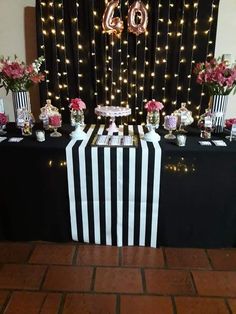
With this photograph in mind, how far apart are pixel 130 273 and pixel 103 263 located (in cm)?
20

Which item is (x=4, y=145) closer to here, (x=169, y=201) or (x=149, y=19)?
(x=169, y=201)

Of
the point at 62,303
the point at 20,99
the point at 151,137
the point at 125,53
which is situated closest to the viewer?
the point at 62,303

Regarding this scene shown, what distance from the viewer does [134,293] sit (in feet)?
5.38

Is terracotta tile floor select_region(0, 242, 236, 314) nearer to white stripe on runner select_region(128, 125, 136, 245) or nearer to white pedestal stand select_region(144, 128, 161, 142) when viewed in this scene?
white stripe on runner select_region(128, 125, 136, 245)

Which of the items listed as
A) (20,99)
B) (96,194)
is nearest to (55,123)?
(20,99)

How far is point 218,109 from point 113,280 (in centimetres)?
144

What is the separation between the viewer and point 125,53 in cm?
290

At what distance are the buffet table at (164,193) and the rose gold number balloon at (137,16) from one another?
4.31 ft

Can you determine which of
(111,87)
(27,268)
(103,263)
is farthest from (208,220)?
(111,87)

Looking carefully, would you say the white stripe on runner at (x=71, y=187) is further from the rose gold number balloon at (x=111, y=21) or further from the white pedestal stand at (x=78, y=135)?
the rose gold number balloon at (x=111, y=21)

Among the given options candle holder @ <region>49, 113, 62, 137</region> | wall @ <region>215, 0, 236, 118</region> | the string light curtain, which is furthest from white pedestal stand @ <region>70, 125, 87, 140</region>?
wall @ <region>215, 0, 236, 118</region>

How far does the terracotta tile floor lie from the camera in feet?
5.11

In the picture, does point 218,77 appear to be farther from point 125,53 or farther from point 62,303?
point 62,303

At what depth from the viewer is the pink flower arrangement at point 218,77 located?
198cm
